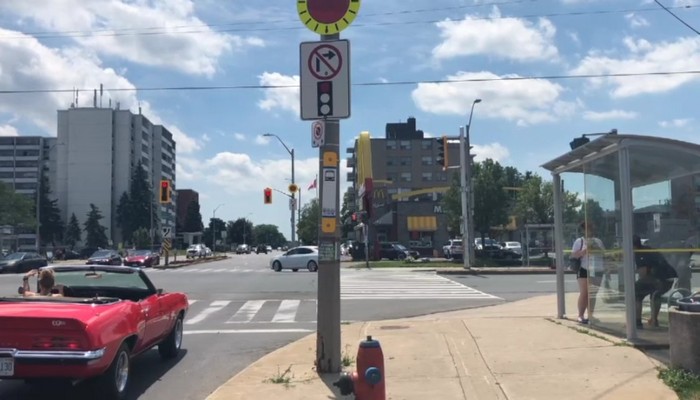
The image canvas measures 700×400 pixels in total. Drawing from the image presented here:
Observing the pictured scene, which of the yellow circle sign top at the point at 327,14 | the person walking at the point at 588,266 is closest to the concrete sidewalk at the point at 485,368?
the person walking at the point at 588,266

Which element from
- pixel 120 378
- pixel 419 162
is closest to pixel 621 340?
pixel 120 378

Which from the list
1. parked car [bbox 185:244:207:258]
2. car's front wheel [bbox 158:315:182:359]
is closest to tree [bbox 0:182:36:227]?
parked car [bbox 185:244:207:258]

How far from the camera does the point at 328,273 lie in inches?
335

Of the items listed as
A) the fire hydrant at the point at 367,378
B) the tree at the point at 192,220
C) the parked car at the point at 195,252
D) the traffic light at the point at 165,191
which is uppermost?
the tree at the point at 192,220

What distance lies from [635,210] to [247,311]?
995cm

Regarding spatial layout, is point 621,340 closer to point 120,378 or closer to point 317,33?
point 317,33

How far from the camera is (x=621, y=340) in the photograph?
9688 mm

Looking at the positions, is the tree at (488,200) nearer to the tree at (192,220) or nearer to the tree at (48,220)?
the tree at (48,220)

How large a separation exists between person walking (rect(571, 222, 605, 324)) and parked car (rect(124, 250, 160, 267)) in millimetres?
→ 36042

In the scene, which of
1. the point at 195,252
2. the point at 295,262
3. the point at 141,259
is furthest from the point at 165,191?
the point at 195,252

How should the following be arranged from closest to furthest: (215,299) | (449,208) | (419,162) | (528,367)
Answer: (528,367), (215,299), (449,208), (419,162)

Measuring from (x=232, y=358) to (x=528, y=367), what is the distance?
456 centimetres

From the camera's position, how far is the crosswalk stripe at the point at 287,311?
15484 millimetres

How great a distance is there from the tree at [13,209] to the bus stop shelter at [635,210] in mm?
72536
